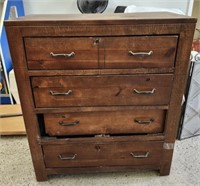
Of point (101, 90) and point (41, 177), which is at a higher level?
point (101, 90)

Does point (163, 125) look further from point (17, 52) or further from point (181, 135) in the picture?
point (17, 52)

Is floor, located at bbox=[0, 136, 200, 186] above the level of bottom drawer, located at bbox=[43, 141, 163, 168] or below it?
below

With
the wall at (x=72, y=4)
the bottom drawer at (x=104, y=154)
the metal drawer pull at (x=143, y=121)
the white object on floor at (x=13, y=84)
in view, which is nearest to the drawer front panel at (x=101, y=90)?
the metal drawer pull at (x=143, y=121)

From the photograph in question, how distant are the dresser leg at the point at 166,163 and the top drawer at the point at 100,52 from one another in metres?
0.54

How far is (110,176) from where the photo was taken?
1295mm

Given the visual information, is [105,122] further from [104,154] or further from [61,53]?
[61,53]

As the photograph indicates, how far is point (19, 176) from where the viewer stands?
1.30m

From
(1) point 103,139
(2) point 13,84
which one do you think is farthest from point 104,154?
(2) point 13,84

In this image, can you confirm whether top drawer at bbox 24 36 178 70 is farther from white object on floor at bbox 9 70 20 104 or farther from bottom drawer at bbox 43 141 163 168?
white object on floor at bbox 9 70 20 104

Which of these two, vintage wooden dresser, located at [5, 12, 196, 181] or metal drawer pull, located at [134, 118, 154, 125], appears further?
metal drawer pull, located at [134, 118, 154, 125]

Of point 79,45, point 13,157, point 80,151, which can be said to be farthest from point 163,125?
point 13,157

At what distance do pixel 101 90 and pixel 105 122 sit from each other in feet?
0.66

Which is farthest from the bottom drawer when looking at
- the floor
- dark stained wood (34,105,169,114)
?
dark stained wood (34,105,169,114)

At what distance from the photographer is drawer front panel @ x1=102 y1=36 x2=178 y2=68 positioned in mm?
896
